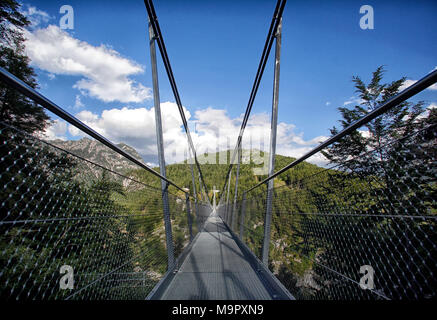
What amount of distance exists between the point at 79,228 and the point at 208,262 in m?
1.80

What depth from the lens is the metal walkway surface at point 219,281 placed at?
1.55m

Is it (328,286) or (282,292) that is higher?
(328,286)

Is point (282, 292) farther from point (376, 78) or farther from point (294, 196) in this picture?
point (376, 78)

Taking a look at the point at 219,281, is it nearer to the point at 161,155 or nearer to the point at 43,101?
the point at 161,155

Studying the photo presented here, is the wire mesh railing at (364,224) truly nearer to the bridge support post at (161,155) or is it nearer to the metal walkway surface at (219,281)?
the metal walkway surface at (219,281)

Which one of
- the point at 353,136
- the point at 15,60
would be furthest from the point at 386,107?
the point at 15,60

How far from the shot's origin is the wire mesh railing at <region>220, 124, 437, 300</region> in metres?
0.78

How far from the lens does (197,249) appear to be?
128 inches

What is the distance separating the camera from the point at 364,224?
4.71 ft

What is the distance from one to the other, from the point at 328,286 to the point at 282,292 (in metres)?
0.35

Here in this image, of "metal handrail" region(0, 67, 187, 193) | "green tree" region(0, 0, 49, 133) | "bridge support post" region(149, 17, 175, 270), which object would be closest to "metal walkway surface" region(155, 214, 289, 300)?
"bridge support post" region(149, 17, 175, 270)

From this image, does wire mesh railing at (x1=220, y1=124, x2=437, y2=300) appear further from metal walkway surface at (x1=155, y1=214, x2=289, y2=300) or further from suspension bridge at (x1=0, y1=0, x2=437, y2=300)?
metal walkway surface at (x1=155, y1=214, x2=289, y2=300)

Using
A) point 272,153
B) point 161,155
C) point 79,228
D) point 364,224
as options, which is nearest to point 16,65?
point 161,155
